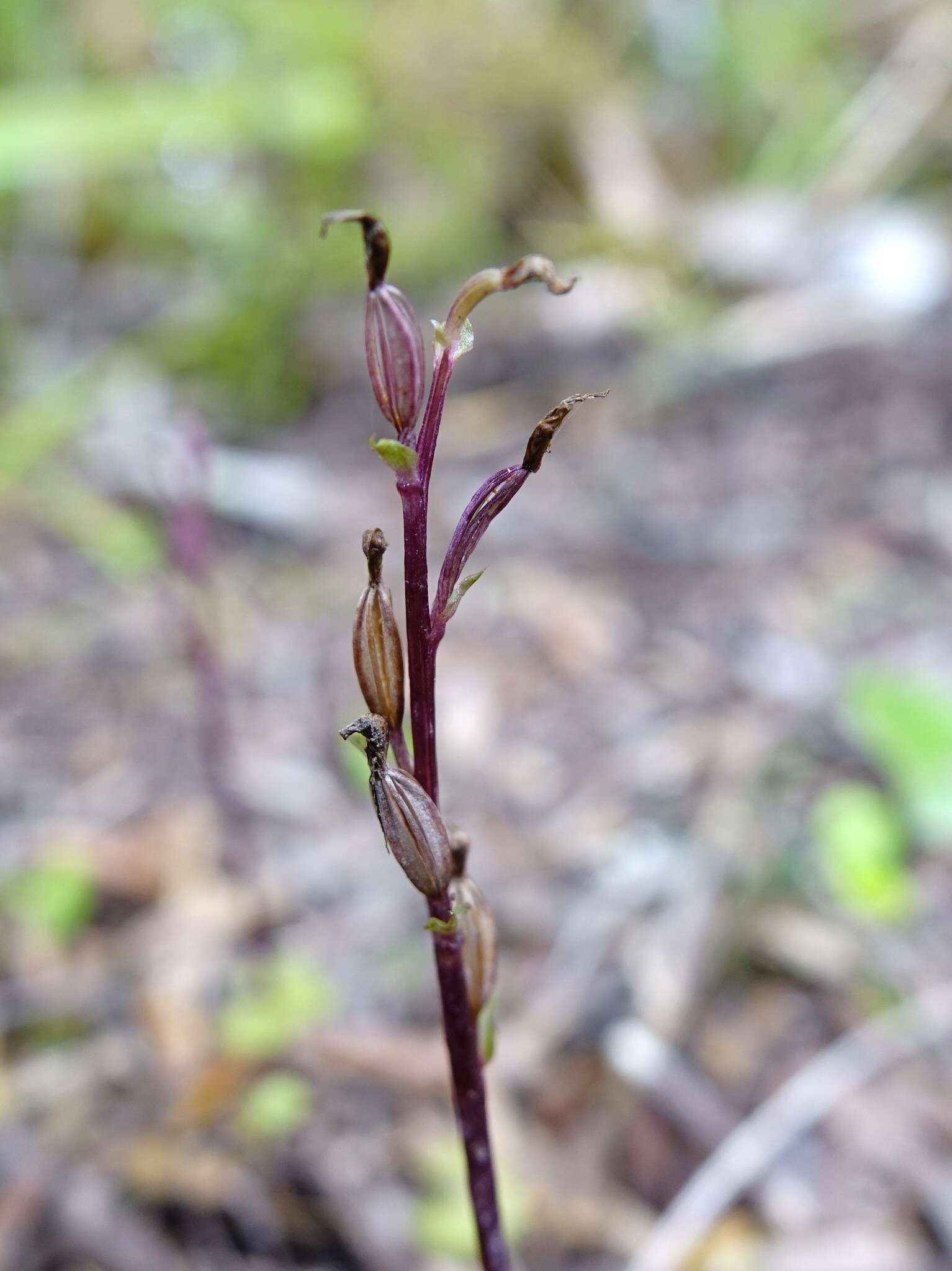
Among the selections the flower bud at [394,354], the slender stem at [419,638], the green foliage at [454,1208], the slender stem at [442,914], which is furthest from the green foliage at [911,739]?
the flower bud at [394,354]

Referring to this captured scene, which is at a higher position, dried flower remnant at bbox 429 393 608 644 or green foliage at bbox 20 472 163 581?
green foliage at bbox 20 472 163 581

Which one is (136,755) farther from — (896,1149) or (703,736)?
(896,1149)

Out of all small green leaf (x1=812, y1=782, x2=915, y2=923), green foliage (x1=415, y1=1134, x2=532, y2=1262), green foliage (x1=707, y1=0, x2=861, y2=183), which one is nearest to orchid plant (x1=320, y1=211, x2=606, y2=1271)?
green foliage (x1=415, y1=1134, x2=532, y2=1262)

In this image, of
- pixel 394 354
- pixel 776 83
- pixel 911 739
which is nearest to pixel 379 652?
pixel 394 354

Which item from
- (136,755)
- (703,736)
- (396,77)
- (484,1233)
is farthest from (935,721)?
(396,77)

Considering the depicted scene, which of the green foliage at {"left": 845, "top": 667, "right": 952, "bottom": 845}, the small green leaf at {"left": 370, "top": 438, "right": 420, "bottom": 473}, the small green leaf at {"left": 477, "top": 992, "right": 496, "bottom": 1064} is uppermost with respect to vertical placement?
the green foliage at {"left": 845, "top": 667, "right": 952, "bottom": 845}

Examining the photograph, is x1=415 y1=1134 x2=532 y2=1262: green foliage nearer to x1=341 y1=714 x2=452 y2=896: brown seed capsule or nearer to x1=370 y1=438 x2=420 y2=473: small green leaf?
x1=341 y1=714 x2=452 y2=896: brown seed capsule
